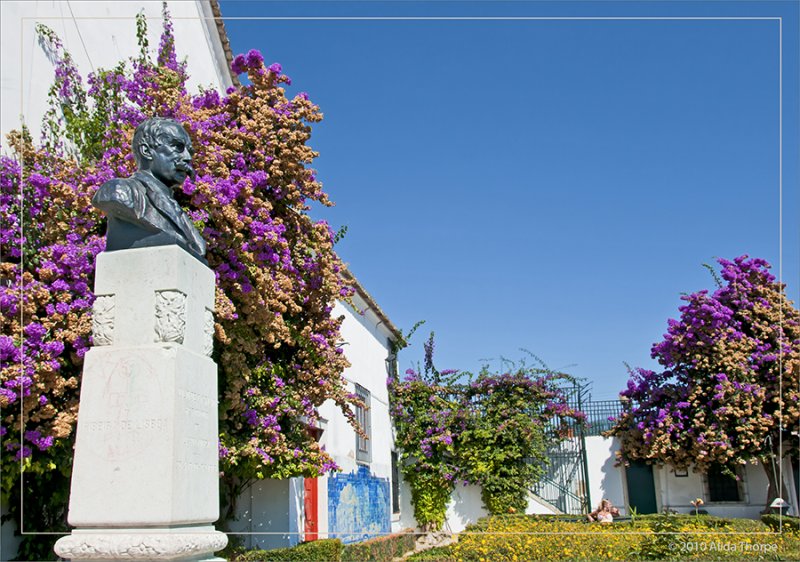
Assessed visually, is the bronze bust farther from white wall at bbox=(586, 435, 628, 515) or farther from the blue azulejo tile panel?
white wall at bbox=(586, 435, 628, 515)

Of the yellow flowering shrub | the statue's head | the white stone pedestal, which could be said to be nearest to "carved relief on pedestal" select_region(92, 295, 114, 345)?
the white stone pedestal

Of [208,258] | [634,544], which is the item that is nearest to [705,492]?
[634,544]

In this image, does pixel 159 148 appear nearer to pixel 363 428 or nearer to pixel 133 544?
pixel 133 544

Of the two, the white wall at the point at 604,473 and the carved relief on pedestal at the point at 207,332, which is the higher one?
the carved relief on pedestal at the point at 207,332

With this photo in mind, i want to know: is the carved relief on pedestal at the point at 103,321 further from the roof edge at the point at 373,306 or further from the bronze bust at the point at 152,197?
the roof edge at the point at 373,306

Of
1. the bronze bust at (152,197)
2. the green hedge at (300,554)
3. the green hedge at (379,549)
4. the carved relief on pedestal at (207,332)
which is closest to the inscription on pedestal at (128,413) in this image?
the carved relief on pedestal at (207,332)

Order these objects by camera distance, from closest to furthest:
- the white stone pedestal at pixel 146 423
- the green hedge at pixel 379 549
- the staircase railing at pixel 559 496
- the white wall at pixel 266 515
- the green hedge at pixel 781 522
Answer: the white stone pedestal at pixel 146 423 → the green hedge at pixel 781 522 → the white wall at pixel 266 515 → the green hedge at pixel 379 549 → the staircase railing at pixel 559 496

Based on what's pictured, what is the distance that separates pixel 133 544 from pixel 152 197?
7.16ft

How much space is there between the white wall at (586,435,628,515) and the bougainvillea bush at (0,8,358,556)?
10115 millimetres

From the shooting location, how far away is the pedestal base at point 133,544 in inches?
156

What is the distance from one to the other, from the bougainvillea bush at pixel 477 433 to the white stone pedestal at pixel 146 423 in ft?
45.1

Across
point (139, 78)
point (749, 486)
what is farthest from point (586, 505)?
point (139, 78)

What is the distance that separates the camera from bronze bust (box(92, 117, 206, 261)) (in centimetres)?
472

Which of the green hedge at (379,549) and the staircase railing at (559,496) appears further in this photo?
the staircase railing at (559,496)
